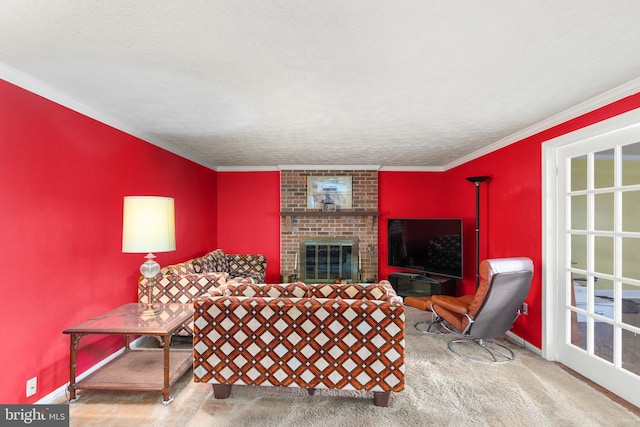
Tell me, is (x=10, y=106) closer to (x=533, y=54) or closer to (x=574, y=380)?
(x=533, y=54)

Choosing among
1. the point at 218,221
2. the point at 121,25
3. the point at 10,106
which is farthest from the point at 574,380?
the point at 218,221

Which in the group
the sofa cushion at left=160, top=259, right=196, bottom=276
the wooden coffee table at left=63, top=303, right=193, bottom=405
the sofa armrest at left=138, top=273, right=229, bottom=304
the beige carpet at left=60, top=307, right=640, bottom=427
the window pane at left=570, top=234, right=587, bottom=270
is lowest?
the beige carpet at left=60, top=307, right=640, bottom=427

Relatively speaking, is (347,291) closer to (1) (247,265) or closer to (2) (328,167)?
(1) (247,265)

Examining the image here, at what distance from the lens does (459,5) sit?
134 cm

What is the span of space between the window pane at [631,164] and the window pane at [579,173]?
13.6 inches

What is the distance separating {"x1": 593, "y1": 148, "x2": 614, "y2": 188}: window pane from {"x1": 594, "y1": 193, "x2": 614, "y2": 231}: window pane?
10cm

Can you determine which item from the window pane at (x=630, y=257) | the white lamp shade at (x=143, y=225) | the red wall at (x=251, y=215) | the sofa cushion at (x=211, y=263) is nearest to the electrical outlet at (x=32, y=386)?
the white lamp shade at (x=143, y=225)

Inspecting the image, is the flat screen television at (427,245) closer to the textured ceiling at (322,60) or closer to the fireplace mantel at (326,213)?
the fireplace mantel at (326,213)

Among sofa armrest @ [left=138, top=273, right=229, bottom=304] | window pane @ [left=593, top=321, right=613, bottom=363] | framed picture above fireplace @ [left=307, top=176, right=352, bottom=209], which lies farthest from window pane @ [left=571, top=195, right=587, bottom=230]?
sofa armrest @ [left=138, top=273, right=229, bottom=304]

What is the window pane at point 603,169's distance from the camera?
2.48 m

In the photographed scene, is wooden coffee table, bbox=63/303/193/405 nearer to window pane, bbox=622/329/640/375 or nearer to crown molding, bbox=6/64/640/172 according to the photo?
crown molding, bbox=6/64/640/172

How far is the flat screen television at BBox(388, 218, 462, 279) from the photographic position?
14.9ft

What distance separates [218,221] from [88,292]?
123 inches

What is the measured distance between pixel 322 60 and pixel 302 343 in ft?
6.30
